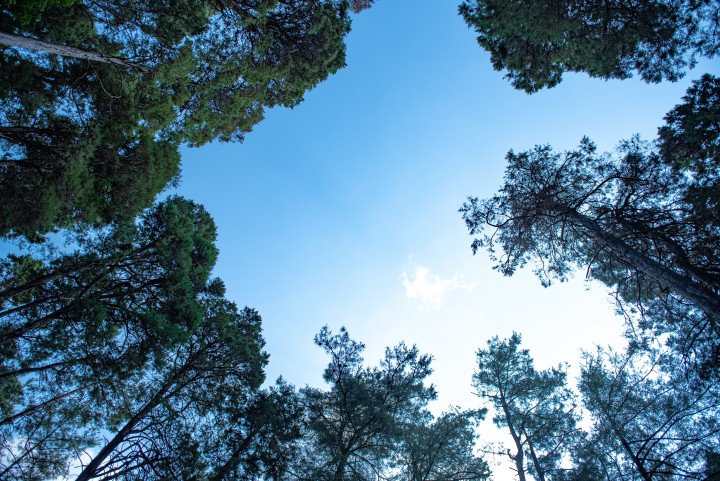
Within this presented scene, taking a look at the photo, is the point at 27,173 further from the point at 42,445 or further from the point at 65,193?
the point at 42,445

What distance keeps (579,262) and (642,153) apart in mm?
3981

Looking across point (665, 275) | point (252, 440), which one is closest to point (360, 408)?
point (252, 440)

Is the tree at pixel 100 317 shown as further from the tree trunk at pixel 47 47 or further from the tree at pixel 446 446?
the tree at pixel 446 446

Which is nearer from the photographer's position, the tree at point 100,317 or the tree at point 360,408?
the tree at point 100,317

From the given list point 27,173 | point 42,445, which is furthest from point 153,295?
point 42,445

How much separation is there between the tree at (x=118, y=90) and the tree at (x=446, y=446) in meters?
11.8

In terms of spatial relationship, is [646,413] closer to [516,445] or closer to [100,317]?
[516,445]

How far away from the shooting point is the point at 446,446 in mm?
12430

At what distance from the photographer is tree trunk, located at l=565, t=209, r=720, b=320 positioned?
21.4 feet

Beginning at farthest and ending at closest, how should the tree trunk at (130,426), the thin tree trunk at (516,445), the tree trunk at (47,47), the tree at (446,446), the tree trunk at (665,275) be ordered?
1. the thin tree trunk at (516,445)
2. the tree at (446,446)
3. the tree trunk at (130,426)
4. the tree trunk at (665,275)
5. the tree trunk at (47,47)

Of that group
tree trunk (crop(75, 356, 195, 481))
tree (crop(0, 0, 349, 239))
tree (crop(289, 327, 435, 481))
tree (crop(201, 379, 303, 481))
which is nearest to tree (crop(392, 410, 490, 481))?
tree (crop(289, 327, 435, 481))

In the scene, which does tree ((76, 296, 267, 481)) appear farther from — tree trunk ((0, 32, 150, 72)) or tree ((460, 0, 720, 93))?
tree ((460, 0, 720, 93))

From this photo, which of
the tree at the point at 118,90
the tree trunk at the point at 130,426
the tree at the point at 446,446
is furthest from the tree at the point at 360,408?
the tree at the point at 118,90

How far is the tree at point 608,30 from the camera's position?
7.95 meters
